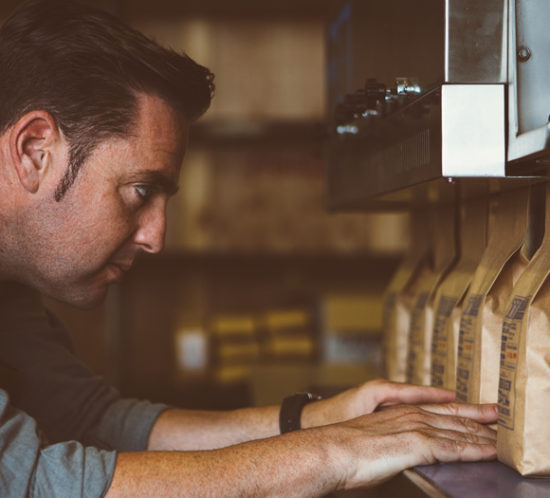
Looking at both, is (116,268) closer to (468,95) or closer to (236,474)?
(236,474)

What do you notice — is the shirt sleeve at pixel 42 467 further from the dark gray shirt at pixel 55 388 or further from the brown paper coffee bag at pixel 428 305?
the brown paper coffee bag at pixel 428 305

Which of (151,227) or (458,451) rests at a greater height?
(151,227)

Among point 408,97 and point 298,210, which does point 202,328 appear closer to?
point 298,210

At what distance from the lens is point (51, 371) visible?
1.27 m

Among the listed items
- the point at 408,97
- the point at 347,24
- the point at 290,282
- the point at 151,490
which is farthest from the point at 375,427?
the point at 290,282

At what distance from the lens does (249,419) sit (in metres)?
1.25

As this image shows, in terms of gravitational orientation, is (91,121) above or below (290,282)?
above

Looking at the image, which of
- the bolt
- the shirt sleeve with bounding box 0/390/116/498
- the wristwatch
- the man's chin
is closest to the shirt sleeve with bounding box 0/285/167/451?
the man's chin

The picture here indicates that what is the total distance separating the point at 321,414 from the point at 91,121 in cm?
58

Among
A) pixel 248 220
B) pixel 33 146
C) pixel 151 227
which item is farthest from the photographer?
pixel 248 220

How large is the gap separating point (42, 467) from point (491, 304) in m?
0.58

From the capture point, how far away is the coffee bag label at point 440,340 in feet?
3.49

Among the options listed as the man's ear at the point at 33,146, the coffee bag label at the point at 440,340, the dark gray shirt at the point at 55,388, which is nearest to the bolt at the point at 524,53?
the coffee bag label at the point at 440,340

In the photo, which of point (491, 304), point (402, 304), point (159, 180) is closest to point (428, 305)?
point (402, 304)
